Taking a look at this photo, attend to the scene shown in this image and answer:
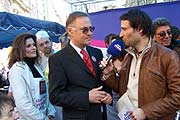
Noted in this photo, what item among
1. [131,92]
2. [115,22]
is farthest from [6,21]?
[131,92]

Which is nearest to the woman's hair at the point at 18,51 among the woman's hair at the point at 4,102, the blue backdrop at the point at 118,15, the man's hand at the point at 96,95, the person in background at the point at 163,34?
the man's hand at the point at 96,95

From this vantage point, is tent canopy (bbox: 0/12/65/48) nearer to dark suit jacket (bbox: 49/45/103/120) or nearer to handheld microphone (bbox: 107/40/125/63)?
dark suit jacket (bbox: 49/45/103/120)

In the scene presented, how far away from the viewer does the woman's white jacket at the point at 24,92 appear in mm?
2826

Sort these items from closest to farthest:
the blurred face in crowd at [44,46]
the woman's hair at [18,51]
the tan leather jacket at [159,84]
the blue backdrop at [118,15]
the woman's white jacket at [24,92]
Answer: the tan leather jacket at [159,84]
the woman's white jacket at [24,92]
the woman's hair at [18,51]
the blurred face in crowd at [44,46]
the blue backdrop at [118,15]

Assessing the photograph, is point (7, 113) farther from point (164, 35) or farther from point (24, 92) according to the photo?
point (164, 35)

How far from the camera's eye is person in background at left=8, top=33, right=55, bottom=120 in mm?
2836

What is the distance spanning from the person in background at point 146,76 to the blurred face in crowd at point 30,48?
122 cm

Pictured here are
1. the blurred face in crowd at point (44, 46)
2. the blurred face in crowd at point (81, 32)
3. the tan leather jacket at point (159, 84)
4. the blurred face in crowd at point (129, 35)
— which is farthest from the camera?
the blurred face in crowd at point (44, 46)

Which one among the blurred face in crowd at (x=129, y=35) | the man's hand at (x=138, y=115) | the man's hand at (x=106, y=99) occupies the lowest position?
the man's hand at (x=138, y=115)

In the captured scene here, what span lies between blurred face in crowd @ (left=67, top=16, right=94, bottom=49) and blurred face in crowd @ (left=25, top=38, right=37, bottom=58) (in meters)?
A: 0.90

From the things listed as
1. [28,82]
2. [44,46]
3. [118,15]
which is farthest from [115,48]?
[118,15]

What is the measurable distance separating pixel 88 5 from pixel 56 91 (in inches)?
278

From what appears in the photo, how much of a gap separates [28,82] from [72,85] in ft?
2.47

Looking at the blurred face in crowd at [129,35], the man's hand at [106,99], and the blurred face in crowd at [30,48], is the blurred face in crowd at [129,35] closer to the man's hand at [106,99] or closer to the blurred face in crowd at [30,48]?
the man's hand at [106,99]
